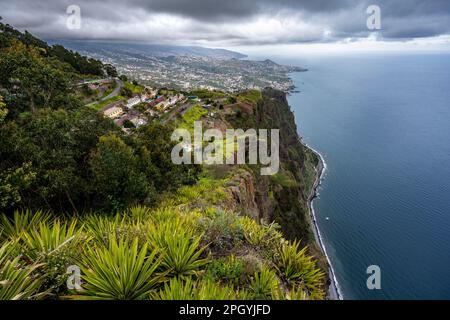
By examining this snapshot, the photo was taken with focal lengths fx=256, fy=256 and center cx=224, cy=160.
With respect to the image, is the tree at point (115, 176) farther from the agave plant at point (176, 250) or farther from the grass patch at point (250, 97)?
the grass patch at point (250, 97)

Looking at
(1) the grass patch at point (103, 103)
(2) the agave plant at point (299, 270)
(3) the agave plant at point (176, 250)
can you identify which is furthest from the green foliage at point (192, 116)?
(2) the agave plant at point (299, 270)

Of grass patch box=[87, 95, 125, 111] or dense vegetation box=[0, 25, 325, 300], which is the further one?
grass patch box=[87, 95, 125, 111]

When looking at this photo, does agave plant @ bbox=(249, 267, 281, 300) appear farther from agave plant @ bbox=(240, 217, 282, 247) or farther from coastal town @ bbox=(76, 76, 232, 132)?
coastal town @ bbox=(76, 76, 232, 132)

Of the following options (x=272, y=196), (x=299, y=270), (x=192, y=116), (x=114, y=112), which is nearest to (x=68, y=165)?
(x=299, y=270)

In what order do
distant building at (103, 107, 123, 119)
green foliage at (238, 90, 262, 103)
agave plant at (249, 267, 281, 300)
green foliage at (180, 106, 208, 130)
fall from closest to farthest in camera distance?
1. agave plant at (249, 267, 281, 300)
2. distant building at (103, 107, 123, 119)
3. green foliage at (180, 106, 208, 130)
4. green foliage at (238, 90, 262, 103)

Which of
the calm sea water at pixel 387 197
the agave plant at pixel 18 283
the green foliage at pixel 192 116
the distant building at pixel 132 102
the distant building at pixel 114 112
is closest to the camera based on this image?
the agave plant at pixel 18 283

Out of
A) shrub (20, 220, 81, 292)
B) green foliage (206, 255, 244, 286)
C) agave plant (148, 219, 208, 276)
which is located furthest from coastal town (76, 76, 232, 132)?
green foliage (206, 255, 244, 286)

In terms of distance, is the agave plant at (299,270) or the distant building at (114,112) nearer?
the agave plant at (299,270)
